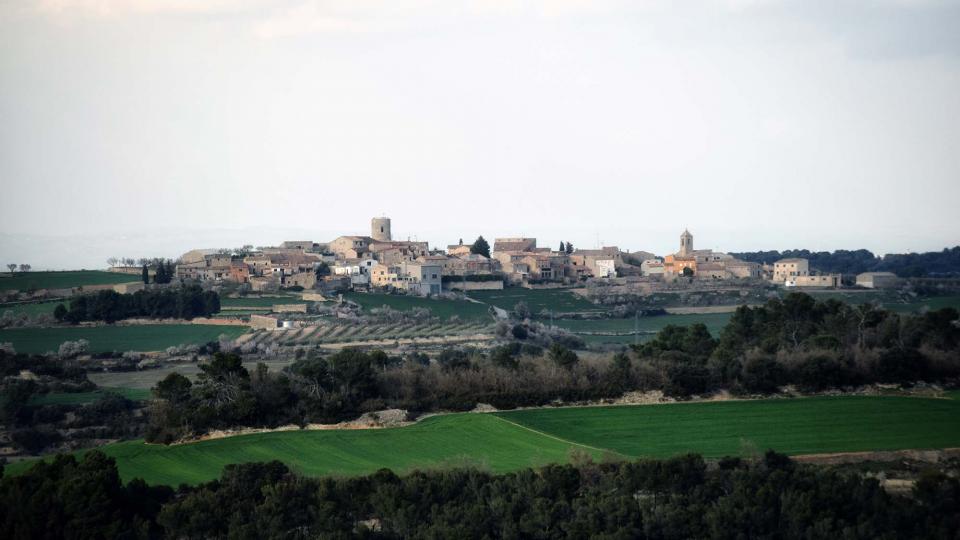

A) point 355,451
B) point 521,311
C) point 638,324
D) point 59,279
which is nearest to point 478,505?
point 355,451

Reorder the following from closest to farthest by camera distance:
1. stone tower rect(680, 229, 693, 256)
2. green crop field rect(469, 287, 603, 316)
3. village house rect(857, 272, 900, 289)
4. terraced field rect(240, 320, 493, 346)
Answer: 1. terraced field rect(240, 320, 493, 346)
2. green crop field rect(469, 287, 603, 316)
3. village house rect(857, 272, 900, 289)
4. stone tower rect(680, 229, 693, 256)

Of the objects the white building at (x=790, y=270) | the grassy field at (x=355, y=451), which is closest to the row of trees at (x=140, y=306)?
the grassy field at (x=355, y=451)

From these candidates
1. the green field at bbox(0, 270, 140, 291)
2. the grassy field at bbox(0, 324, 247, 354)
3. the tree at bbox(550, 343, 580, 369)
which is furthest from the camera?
the green field at bbox(0, 270, 140, 291)

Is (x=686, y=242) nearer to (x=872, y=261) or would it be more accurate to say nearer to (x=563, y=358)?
(x=872, y=261)

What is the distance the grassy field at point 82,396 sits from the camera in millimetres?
29411

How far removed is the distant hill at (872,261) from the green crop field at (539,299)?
30.0 m

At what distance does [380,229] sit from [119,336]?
36871mm

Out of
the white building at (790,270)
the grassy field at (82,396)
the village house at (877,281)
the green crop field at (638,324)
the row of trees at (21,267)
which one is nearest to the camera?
the grassy field at (82,396)

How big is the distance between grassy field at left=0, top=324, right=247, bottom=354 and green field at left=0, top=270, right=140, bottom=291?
30.8 feet

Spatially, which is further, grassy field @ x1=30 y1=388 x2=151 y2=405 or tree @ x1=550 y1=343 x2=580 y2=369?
tree @ x1=550 y1=343 x2=580 y2=369

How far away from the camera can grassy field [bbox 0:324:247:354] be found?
126ft

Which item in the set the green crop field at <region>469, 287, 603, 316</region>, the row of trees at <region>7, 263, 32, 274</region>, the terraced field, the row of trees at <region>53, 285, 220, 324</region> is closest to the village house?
the green crop field at <region>469, 287, 603, 316</region>

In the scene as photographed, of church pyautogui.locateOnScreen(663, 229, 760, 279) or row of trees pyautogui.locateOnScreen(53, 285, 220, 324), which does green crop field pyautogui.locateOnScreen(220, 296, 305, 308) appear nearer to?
row of trees pyautogui.locateOnScreen(53, 285, 220, 324)

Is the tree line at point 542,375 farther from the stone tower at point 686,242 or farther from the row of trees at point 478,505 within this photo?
the stone tower at point 686,242
